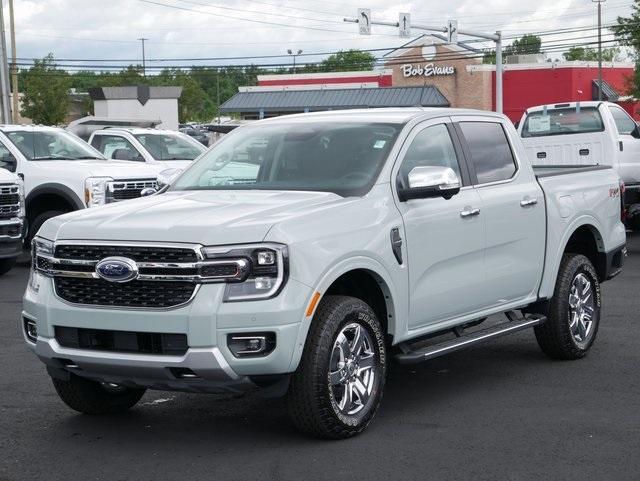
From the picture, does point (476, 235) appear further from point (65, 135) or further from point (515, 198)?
point (65, 135)

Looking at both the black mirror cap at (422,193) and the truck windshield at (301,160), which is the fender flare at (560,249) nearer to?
the black mirror cap at (422,193)

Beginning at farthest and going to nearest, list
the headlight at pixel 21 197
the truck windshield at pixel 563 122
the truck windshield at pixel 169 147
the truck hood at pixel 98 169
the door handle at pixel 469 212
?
1. the truck windshield at pixel 169 147
2. the truck windshield at pixel 563 122
3. the truck hood at pixel 98 169
4. the headlight at pixel 21 197
5. the door handle at pixel 469 212

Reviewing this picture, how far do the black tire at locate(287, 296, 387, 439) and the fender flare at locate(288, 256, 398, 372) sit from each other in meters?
0.09

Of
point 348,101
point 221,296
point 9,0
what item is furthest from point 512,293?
point 348,101

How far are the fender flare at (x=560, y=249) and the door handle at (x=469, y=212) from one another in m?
1.13

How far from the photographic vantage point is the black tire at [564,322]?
27.8ft

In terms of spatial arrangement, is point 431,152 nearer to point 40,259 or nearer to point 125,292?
point 125,292

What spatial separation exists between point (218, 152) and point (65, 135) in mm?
10346

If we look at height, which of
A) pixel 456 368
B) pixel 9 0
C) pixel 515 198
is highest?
pixel 9 0

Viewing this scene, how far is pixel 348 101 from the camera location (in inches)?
2960

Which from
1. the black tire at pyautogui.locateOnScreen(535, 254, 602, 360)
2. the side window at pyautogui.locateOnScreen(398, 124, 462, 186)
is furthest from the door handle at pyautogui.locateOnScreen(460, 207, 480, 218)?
the black tire at pyautogui.locateOnScreen(535, 254, 602, 360)

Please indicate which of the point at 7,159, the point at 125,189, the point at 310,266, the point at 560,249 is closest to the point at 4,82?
the point at 7,159

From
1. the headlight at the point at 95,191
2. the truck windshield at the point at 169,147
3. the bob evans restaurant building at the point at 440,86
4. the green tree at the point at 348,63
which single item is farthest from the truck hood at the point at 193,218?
the green tree at the point at 348,63

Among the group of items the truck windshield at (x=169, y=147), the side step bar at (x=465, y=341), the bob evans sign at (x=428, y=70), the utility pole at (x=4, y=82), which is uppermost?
the bob evans sign at (x=428, y=70)
